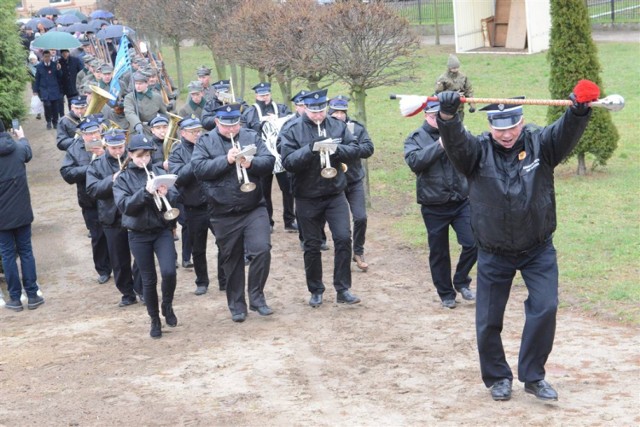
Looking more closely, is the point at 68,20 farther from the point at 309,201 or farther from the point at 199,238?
the point at 309,201

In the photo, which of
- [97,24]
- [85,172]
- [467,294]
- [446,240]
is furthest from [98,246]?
[97,24]

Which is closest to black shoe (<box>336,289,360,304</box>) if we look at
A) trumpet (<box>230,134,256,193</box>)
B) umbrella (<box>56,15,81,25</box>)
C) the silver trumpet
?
the silver trumpet

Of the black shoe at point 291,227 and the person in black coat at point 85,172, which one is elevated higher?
the person in black coat at point 85,172

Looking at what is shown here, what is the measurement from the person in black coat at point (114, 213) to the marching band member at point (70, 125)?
3.49 meters

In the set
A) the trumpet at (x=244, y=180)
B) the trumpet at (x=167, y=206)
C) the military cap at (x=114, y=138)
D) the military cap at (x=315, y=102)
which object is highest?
the military cap at (x=315, y=102)

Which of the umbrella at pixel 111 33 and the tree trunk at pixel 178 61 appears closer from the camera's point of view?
the umbrella at pixel 111 33

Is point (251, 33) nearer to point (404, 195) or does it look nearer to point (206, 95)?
point (206, 95)

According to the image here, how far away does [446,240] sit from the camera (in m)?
10.5

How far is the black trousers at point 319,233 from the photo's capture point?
10.7 metres

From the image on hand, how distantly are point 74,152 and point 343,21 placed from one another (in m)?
4.00

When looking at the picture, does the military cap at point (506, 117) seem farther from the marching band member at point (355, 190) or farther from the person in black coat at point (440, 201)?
the marching band member at point (355, 190)

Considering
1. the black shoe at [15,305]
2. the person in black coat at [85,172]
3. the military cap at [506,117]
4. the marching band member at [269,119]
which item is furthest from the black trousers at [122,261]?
the military cap at [506,117]

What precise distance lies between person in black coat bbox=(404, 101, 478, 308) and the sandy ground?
0.31 metres

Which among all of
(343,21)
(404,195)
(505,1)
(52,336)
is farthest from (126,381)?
(505,1)
